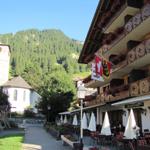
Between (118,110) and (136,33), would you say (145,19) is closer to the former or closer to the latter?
(136,33)

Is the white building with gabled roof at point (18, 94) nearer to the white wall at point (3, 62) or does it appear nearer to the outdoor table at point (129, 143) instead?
the white wall at point (3, 62)

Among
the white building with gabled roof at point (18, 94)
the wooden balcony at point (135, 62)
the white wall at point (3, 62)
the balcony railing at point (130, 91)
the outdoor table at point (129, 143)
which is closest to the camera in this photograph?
the outdoor table at point (129, 143)

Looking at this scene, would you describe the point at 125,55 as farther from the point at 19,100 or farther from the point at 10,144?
the point at 19,100

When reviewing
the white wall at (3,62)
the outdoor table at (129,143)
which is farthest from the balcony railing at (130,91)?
the white wall at (3,62)

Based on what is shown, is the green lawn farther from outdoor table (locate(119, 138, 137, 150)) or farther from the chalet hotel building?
the chalet hotel building

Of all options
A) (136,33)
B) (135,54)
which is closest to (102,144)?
(135,54)

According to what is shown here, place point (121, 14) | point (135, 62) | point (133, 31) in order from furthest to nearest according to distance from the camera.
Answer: point (121, 14), point (133, 31), point (135, 62)

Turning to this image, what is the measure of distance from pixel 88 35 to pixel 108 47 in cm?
754

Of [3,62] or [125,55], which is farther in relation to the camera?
[3,62]

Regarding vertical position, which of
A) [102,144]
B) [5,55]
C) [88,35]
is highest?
[5,55]

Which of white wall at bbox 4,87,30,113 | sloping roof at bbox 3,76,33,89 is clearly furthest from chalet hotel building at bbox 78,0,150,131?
sloping roof at bbox 3,76,33,89

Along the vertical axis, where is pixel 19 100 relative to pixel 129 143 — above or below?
above

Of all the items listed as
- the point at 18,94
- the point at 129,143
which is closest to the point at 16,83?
the point at 18,94

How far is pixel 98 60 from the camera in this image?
30.7 m
